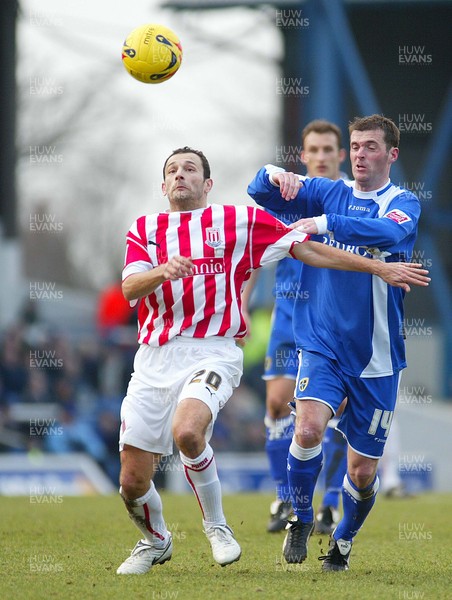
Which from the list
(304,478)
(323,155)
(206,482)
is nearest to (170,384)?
(206,482)

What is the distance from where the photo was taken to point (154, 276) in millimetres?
6023

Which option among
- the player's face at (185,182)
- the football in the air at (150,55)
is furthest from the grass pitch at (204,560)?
the football in the air at (150,55)

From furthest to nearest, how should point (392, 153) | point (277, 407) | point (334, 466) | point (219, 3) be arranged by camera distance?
point (219, 3)
point (277, 407)
point (334, 466)
point (392, 153)

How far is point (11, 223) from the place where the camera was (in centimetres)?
2114

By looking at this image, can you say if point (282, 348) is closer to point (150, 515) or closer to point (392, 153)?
point (392, 153)

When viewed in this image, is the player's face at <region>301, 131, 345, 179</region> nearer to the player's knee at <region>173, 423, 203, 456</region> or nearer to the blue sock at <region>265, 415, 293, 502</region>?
the blue sock at <region>265, 415, 293, 502</region>

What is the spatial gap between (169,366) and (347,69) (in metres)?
14.1

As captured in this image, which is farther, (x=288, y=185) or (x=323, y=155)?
(x=323, y=155)

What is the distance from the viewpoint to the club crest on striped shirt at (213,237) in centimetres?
639

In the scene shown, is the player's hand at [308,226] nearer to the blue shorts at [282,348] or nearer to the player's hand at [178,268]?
the player's hand at [178,268]

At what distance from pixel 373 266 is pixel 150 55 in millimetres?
2250

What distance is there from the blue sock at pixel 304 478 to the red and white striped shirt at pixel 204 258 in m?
0.78

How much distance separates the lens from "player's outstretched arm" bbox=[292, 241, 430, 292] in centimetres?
618

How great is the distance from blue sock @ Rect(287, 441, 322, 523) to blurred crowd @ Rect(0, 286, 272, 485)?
8.44m
